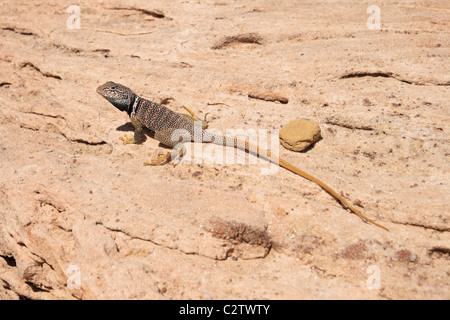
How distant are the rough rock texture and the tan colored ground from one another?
171mm

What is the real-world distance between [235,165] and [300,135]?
0.98 meters

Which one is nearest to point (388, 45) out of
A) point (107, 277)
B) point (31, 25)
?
point (107, 277)

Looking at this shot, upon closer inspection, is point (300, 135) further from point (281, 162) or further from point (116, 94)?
point (116, 94)

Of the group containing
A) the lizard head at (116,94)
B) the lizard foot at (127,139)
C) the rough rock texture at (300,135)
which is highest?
the lizard head at (116,94)

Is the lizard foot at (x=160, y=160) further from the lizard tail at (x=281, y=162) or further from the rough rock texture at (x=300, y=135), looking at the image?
the rough rock texture at (x=300, y=135)

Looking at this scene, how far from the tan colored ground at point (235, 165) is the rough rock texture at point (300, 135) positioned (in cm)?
17

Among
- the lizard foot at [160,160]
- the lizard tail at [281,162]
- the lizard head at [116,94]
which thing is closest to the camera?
the lizard tail at [281,162]

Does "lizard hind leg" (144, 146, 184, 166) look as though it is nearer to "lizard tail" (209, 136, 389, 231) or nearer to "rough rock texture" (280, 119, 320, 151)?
"lizard tail" (209, 136, 389, 231)

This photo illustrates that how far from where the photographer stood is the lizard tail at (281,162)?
3775 millimetres

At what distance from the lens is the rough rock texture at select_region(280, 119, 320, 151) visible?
14.7ft

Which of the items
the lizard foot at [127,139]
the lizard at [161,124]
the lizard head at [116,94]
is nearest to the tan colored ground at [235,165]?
the lizard foot at [127,139]

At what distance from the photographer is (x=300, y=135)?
448cm

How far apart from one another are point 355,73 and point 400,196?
2.28 metres

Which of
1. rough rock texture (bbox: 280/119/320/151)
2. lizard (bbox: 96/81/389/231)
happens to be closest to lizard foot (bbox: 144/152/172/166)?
lizard (bbox: 96/81/389/231)
